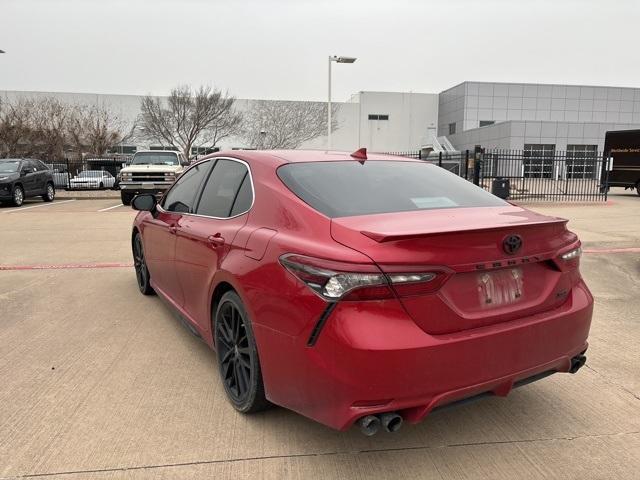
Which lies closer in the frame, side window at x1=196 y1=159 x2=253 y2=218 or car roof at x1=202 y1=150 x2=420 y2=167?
car roof at x1=202 y1=150 x2=420 y2=167

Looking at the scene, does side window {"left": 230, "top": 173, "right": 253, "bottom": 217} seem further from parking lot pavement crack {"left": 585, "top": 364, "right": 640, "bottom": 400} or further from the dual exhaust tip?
parking lot pavement crack {"left": 585, "top": 364, "right": 640, "bottom": 400}

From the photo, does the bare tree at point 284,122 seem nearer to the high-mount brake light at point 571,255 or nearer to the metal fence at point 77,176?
the metal fence at point 77,176

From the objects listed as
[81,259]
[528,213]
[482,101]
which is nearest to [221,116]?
[482,101]

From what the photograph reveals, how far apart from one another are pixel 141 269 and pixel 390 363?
4.25 metres

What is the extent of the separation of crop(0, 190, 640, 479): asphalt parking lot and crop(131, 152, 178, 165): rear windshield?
13468mm

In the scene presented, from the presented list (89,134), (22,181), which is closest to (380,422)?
(22,181)

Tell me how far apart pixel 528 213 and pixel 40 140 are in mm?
39749

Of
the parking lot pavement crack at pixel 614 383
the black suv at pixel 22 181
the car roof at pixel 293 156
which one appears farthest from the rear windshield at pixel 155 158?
the parking lot pavement crack at pixel 614 383

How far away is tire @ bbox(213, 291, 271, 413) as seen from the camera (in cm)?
289

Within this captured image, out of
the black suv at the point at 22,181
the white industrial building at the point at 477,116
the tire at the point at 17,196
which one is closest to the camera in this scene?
the black suv at the point at 22,181

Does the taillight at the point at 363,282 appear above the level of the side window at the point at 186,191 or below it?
below

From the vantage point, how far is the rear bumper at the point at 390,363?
2.27 metres

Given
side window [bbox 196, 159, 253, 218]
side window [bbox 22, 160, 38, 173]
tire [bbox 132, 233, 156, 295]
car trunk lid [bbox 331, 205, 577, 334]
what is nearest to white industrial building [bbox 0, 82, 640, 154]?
side window [bbox 22, 160, 38, 173]

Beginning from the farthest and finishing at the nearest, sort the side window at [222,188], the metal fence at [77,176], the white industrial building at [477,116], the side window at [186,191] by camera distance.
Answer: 1. the white industrial building at [477,116]
2. the metal fence at [77,176]
3. the side window at [186,191]
4. the side window at [222,188]
